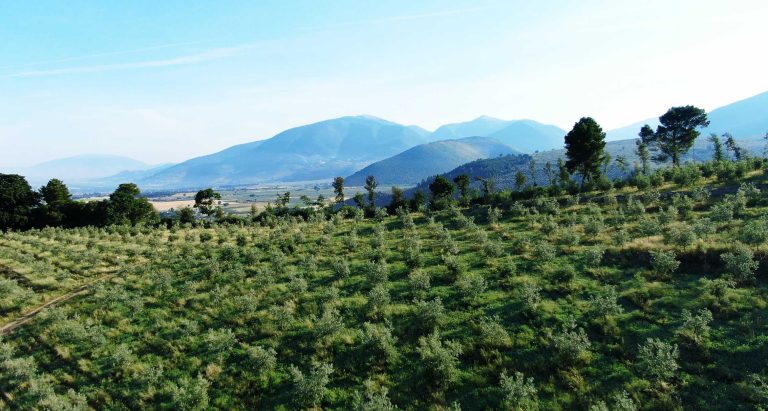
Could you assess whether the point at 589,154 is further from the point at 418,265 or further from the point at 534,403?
the point at 534,403

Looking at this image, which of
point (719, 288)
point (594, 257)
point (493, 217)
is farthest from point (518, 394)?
point (493, 217)

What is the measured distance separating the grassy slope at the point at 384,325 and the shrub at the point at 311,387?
472 mm

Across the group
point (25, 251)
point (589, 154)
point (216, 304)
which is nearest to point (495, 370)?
point (216, 304)

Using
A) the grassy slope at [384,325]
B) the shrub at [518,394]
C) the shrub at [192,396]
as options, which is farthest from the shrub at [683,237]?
the shrub at [192,396]

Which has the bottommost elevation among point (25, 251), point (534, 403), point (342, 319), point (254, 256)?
point (534, 403)

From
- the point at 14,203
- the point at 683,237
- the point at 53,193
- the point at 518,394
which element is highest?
the point at 53,193

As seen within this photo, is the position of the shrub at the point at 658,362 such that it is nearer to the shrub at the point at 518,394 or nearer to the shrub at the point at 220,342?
the shrub at the point at 518,394

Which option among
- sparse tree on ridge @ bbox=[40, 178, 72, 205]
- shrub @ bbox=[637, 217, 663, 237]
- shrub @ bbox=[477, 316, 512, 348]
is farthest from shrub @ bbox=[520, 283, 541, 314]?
sparse tree on ridge @ bbox=[40, 178, 72, 205]

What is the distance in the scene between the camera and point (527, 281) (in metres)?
28.8

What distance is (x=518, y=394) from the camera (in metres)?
18.1

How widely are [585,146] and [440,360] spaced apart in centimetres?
6843

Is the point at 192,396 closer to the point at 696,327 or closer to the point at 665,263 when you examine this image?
the point at 696,327

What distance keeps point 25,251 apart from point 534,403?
5677cm

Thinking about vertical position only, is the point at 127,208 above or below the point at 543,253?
above
